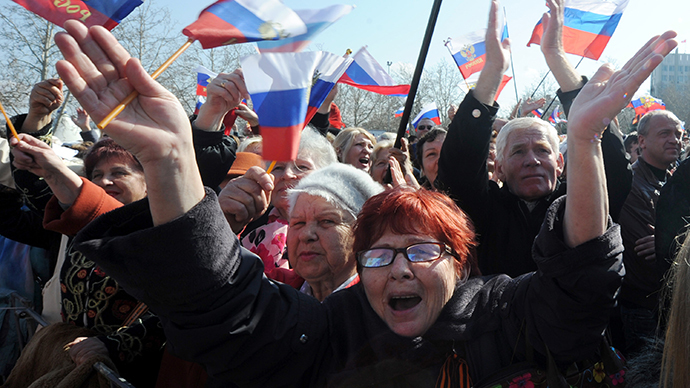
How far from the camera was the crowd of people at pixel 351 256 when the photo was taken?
1.33m

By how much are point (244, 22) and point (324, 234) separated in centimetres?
102

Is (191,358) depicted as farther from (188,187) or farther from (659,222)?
(659,222)

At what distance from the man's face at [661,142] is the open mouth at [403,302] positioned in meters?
3.71

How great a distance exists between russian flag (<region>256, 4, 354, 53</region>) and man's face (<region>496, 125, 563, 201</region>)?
1.19m

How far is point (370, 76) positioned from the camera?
15.6 feet

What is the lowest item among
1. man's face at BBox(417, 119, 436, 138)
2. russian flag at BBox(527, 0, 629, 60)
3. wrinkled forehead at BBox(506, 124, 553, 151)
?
man's face at BBox(417, 119, 436, 138)

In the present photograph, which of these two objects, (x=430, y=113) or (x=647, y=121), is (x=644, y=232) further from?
(x=430, y=113)

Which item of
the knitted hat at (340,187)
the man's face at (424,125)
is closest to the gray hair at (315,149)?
the knitted hat at (340,187)

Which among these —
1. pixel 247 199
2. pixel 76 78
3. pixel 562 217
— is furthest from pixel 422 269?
pixel 76 78

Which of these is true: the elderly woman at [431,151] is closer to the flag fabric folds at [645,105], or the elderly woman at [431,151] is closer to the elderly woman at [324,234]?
the elderly woman at [324,234]

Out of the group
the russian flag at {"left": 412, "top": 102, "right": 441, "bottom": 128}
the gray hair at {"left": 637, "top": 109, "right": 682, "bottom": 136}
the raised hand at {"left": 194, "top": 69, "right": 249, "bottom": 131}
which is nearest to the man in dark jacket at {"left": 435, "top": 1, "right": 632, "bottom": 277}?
the raised hand at {"left": 194, "top": 69, "right": 249, "bottom": 131}

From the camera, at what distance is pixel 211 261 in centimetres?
134

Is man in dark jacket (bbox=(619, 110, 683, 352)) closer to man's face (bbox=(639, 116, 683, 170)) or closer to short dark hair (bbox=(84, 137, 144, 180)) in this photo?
man's face (bbox=(639, 116, 683, 170))

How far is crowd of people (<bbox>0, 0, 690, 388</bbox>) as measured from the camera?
1.33 meters
